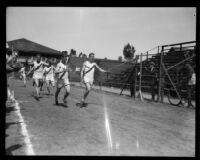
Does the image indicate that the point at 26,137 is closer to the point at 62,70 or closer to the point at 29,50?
the point at 62,70

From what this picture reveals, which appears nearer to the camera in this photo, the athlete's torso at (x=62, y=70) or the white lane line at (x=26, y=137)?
the white lane line at (x=26, y=137)

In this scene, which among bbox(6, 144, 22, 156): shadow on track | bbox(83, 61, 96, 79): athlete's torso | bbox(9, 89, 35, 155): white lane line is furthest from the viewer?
bbox(83, 61, 96, 79): athlete's torso

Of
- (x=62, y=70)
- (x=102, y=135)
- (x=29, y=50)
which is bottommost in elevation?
(x=102, y=135)

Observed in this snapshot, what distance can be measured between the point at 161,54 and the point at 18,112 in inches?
349

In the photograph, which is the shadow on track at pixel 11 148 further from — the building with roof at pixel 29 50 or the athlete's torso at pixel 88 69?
the building with roof at pixel 29 50

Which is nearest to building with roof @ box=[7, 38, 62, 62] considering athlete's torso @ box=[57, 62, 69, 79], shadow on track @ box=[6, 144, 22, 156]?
athlete's torso @ box=[57, 62, 69, 79]

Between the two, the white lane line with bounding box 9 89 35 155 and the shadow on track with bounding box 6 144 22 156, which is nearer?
the shadow on track with bounding box 6 144 22 156

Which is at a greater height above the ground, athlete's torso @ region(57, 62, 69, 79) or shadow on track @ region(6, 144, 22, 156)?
athlete's torso @ region(57, 62, 69, 79)

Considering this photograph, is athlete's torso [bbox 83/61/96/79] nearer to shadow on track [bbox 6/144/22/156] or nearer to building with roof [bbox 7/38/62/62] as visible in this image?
shadow on track [bbox 6/144/22/156]

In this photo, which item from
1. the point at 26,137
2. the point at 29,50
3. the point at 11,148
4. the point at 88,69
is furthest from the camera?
the point at 29,50

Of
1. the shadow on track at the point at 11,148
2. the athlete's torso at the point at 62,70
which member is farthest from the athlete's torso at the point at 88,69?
the shadow on track at the point at 11,148

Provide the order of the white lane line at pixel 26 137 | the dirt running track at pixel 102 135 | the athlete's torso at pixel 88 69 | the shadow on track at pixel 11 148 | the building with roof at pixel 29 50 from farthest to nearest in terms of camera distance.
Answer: the building with roof at pixel 29 50 < the athlete's torso at pixel 88 69 < the dirt running track at pixel 102 135 < the white lane line at pixel 26 137 < the shadow on track at pixel 11 148

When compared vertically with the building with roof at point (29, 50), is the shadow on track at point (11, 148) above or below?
below

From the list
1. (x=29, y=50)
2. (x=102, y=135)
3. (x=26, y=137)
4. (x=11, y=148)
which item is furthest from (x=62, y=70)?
(x=29, y=50)
